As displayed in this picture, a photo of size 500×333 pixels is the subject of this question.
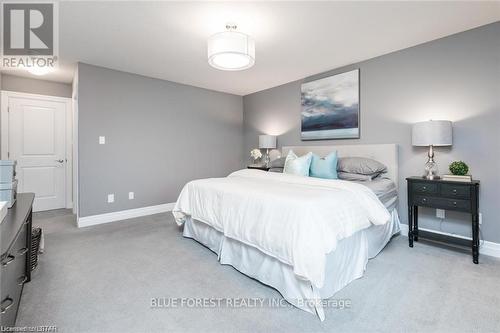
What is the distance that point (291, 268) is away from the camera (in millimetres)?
1740

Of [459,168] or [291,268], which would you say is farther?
[459,168]

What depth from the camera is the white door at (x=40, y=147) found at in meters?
4.13

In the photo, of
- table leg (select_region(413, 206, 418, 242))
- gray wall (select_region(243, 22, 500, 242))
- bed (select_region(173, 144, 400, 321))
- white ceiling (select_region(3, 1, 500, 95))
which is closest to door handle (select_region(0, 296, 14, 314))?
bed (select_region(173, 144, 400, 321))

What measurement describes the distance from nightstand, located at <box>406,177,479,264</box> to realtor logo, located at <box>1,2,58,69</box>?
12.9ft

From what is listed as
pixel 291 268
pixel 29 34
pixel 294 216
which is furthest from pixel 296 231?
pixel 29 34

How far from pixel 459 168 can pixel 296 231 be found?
2.10 metres

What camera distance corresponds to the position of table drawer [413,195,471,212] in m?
2.37

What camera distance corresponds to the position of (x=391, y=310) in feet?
Result: 5.41

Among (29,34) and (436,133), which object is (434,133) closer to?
(436,133)

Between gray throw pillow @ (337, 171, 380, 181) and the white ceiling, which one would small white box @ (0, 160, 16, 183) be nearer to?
the white ceiling

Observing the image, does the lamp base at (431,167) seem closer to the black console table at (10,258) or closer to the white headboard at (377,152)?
the white headboard at (377,152)

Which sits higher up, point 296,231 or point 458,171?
point 458,171

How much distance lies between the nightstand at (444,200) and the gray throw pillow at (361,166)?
394mm

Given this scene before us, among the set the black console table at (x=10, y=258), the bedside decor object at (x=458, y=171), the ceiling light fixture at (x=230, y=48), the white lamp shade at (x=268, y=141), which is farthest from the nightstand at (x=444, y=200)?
the black console table at (x=10, y=258)
